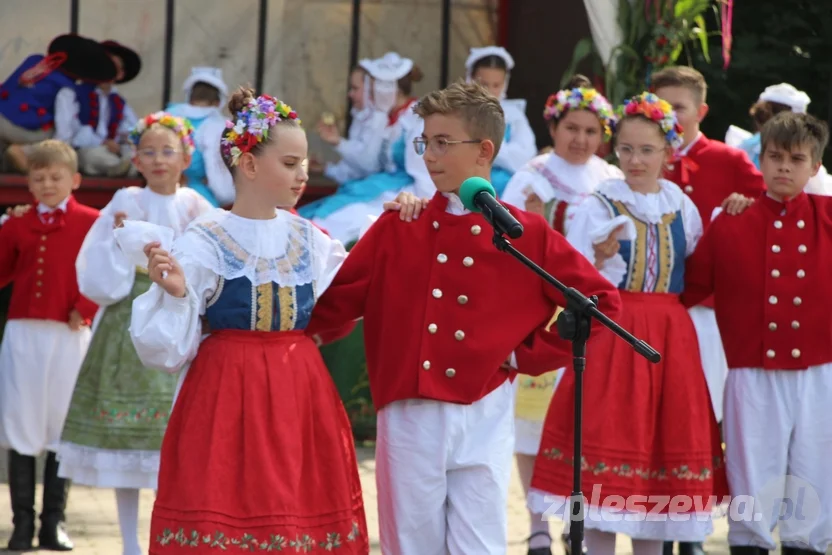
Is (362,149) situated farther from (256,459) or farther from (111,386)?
(256,459)

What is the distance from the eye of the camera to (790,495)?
213 inches

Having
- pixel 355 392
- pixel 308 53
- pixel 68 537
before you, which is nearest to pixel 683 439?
pixel 68 537

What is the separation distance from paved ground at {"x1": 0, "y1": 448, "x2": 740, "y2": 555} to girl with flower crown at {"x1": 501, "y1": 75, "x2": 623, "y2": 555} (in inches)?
15.5

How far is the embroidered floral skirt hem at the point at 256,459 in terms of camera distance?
13.2ft

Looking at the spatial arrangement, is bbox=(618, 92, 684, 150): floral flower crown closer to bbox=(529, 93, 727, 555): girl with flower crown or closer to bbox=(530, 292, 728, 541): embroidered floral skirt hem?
bbox=(529, 93, 727, 555): girl with flower crown

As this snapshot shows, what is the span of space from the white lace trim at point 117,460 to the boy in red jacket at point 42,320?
55 centimetres

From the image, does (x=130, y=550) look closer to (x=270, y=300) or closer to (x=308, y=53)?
(x=270, y=300)

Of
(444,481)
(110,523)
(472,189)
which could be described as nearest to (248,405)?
(444,481)

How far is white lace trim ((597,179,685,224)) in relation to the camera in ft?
17.6

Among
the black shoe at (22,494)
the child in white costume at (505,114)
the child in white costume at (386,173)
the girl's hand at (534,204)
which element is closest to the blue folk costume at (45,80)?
the child in white costume at (386,173)

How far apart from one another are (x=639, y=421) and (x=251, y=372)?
163 centimetres

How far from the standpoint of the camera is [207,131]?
891 cm

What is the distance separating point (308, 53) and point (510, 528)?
4405 mm

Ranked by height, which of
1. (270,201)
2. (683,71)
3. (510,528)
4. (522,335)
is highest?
(683,71)
